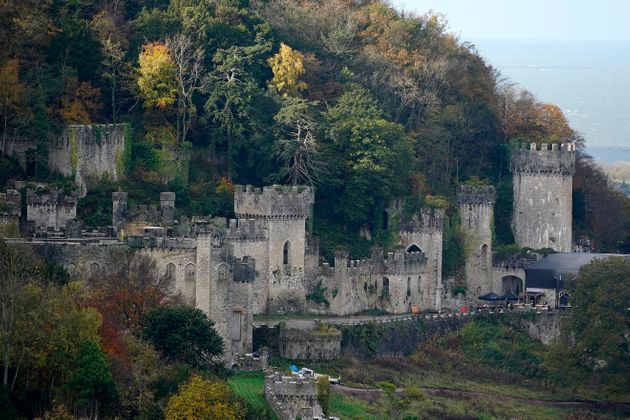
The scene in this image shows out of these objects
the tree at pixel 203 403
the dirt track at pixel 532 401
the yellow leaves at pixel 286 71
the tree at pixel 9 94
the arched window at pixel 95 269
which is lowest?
the dirt track at pixel 532 401

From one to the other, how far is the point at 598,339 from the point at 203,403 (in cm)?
2261

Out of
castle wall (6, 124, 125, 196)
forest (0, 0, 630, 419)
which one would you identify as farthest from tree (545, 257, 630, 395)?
castle wall (6, 124, 125, 196)

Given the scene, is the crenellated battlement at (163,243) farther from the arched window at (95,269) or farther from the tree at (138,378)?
the tree at (138,378)

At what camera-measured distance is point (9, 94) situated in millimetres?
90250

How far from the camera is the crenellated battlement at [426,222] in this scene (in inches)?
3907

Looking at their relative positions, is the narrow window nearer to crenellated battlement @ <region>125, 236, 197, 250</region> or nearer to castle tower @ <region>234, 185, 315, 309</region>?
castle tower @ <region>234, 185, 315, 309</region>

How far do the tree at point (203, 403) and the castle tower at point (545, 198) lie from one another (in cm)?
3221

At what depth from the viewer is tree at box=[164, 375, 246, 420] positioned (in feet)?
239

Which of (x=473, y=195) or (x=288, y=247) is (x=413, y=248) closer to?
(x=473, y=195)

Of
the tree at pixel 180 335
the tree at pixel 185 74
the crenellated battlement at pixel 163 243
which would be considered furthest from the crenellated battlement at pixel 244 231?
the tree at pixel 180 335

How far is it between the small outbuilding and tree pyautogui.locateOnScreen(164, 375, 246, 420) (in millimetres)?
27733

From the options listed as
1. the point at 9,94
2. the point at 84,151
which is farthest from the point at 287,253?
the point at 9,94

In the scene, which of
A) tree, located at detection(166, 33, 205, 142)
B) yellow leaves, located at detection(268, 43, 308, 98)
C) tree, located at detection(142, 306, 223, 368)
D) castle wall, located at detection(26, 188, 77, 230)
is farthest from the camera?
yellow leaves, located at detection(268, 43, 308, 98)

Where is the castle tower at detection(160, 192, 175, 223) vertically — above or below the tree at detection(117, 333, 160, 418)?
above
